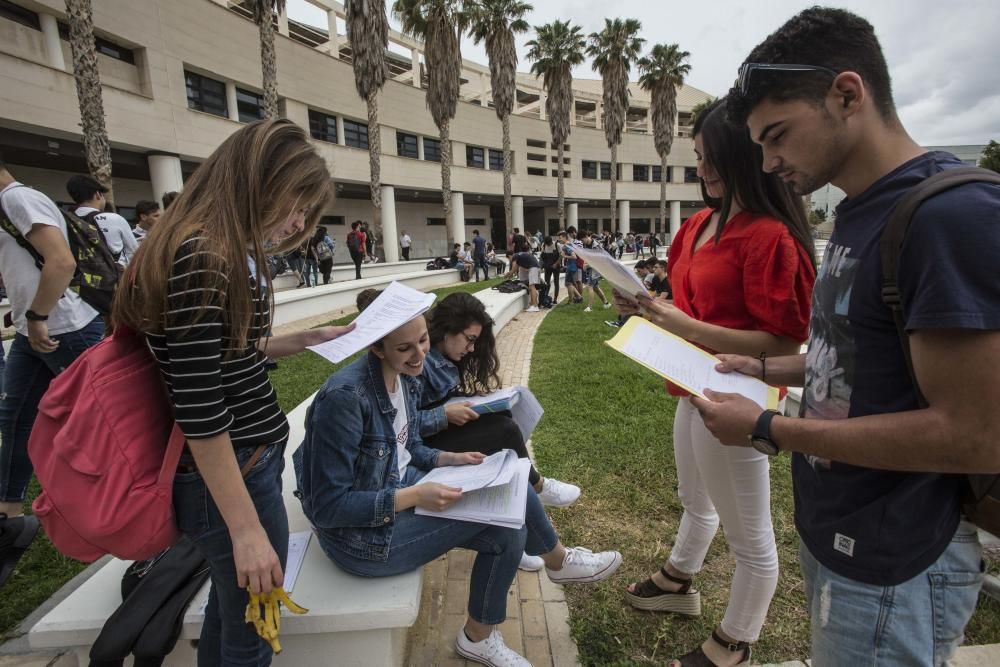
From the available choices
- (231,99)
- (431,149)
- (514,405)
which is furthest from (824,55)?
(431,149)

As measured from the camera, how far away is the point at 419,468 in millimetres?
2500

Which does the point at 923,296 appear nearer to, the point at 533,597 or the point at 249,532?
the point at 249,532

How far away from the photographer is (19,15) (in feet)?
45.2

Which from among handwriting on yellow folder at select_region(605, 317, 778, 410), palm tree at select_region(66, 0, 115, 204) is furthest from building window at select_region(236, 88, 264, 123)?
handwriting on yellow folder at select_region(605, 317, 778, 410)

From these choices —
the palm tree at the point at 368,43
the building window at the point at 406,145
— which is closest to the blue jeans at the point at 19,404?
the palm tree at the point at 368,43

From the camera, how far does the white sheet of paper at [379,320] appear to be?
1.68m

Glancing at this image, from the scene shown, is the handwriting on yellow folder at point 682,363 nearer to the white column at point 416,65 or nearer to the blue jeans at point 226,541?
the blue jeans at point 226,541

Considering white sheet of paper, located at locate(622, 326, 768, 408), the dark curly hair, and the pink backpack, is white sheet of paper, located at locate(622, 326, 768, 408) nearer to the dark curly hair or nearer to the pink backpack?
the dark curly hair

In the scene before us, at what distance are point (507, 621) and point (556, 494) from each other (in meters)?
0.89

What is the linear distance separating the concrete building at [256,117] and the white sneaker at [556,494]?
2086 millimetres

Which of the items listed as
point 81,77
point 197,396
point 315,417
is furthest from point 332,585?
point 81,77

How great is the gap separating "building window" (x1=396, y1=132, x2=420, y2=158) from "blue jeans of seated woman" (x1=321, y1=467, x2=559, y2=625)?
29.2m

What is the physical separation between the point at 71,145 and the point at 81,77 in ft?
23.9

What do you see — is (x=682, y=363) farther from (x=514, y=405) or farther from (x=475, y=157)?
(x=475, y=157)
